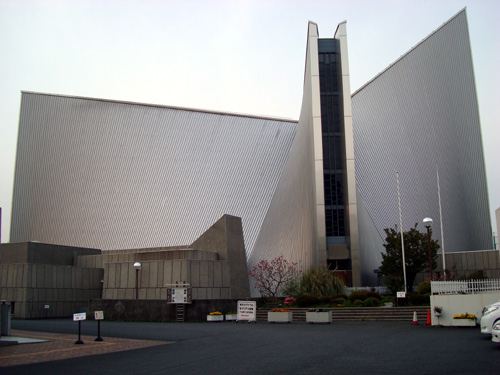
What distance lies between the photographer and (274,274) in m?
28.3

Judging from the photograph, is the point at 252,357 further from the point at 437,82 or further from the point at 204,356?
the point at 437,82

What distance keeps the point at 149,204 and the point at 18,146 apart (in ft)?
47.3

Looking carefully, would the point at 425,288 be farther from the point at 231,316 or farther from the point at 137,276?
the point at 137,276

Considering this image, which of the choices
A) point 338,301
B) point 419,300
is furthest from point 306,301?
point 419,300

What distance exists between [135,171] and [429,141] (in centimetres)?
2169

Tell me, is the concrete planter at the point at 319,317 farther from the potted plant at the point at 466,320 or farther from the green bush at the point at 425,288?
the green bush at the point at 425,288

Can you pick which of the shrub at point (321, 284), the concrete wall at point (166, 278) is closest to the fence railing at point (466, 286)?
the shrub at point (321, 284)

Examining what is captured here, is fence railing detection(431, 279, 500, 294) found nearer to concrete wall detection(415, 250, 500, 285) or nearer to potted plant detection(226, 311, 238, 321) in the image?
potted plant detection(226, 311, 238, 321)

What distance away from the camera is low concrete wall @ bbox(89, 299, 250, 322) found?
22.3m

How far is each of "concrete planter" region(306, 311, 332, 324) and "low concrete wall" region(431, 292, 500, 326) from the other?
3998mm

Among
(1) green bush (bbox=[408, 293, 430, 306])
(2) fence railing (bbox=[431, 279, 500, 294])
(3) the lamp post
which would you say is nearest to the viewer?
(2) fence railing (bbox=[431, 279, 500, 294])

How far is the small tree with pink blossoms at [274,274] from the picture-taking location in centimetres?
2797

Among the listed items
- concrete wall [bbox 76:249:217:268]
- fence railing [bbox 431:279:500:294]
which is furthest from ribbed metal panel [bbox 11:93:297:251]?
fence railing [bbox 431:279:500:294]

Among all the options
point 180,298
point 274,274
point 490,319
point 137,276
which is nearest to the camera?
point 490,319
